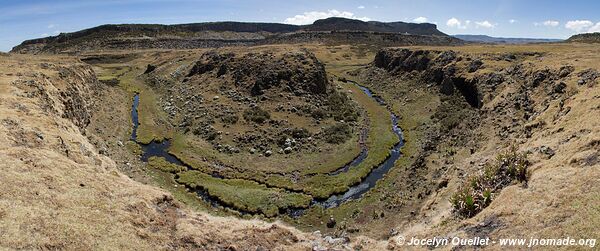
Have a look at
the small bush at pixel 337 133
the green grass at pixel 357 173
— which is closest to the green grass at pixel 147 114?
the green grass at pixel 357 173

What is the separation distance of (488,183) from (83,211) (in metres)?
28.3

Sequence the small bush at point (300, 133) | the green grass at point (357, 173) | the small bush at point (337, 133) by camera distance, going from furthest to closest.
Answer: the small bush at point (300, 133) → the small bush at point (337, 133) → the green grass at point (357, 173)

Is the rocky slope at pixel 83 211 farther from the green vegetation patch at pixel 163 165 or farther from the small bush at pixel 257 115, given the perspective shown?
the small bush at pixel 257 115

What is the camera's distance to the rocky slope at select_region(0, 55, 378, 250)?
65.1ft

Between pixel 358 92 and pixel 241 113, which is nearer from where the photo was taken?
pixel 241 113

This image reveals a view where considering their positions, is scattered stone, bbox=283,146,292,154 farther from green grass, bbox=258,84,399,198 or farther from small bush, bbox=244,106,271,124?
small bush, bbox=244,106,271,124

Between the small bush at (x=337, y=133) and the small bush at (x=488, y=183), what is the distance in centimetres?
2542

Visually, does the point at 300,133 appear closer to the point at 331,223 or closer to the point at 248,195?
the point at 248,195

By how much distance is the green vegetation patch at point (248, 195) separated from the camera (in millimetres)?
39656

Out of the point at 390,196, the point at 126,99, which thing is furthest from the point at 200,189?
the point at 126,99

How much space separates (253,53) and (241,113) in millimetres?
26616

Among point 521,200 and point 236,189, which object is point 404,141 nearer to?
point 236,189

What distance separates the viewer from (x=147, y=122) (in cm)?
6606

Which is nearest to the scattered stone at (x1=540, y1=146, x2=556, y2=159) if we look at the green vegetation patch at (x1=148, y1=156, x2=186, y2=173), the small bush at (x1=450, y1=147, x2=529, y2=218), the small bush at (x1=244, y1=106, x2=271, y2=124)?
the small bush at (x1=450, y1=147, x2=529, y2=218)
